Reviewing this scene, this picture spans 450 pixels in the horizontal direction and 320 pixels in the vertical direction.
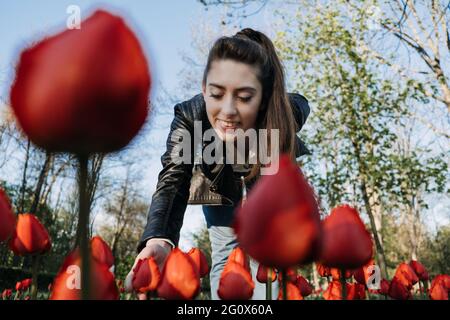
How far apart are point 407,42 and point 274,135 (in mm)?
Result: 8926

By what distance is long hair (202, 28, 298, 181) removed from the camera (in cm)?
194

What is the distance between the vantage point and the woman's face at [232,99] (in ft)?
5.51

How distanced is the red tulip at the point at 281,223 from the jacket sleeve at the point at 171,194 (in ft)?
3.00

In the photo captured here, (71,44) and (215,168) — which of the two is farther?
(215,168)

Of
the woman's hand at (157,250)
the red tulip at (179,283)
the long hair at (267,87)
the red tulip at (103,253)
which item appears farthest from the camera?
the long hair at (267,87)

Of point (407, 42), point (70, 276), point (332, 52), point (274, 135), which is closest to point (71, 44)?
point (70, 276)

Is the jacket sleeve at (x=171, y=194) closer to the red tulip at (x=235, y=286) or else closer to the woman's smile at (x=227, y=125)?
the woman's smile at (x=227, y=125)

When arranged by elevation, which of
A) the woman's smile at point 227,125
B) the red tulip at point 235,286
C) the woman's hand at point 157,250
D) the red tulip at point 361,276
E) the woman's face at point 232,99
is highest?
the woman's face at point 232,99

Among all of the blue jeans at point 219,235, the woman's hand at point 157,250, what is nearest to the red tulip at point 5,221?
the woman's hand at point 157,250

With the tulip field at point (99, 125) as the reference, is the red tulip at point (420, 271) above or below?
above
